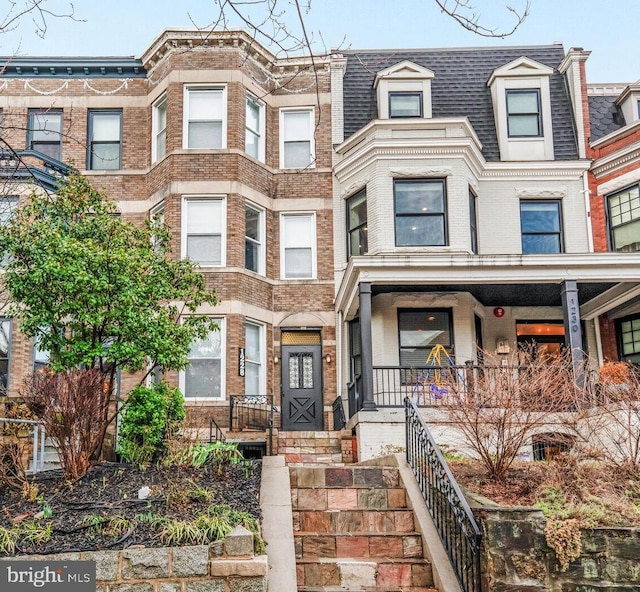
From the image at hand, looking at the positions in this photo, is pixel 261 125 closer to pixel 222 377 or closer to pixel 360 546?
pixel 222 377

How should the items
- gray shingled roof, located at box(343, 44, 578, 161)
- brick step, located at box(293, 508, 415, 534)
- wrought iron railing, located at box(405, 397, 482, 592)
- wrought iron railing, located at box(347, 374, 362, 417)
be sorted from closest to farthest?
1. wrought iron railing, located at box(405, 397, 482, 592)
2. brick step, located at box(293, 508, 415, 534)
3. wrought iron railing, located at box(347, 374, 362, 417)
4. gray shingled roof, located at box(343, 44, 578, 161)

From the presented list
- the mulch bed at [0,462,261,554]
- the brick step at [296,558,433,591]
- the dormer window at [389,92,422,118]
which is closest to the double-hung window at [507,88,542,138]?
the dormer window at [389,92,422,118]

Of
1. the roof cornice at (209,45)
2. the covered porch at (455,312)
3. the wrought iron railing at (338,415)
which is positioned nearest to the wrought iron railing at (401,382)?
the covered porch at (455,312)

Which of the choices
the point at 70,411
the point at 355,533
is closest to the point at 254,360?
the point at 70,411

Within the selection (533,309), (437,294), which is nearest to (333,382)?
(437,294)

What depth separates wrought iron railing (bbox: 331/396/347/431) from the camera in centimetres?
1563

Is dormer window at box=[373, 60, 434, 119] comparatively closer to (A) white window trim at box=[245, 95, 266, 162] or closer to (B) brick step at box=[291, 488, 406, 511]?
(A) white window trim at box=[245, 95, 266, 162]

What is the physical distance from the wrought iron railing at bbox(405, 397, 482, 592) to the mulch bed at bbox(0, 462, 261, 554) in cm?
185

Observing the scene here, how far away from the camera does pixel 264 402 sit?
16.3 meters

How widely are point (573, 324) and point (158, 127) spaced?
1045 centimetres

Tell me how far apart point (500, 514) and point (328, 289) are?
11041 mm

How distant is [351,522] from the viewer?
838 centimetres

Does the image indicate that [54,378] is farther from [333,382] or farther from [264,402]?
[333,382]

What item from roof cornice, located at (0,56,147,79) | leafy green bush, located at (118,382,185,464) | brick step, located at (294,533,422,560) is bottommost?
brick step, located at (294,533,422,560)
